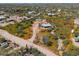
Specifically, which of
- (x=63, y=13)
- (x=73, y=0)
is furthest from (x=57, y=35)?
(x=73, y=0)

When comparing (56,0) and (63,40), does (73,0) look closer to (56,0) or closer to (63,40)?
(56,0)

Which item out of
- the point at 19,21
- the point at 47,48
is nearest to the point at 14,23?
the point at 19,21

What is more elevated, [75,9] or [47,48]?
[75,9]

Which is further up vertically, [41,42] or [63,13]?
[63,13]

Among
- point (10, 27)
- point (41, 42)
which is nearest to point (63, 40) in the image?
point (41, 42)

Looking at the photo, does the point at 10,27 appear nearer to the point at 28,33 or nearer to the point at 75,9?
the point at 28,33

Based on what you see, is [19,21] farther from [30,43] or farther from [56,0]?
[56,0]

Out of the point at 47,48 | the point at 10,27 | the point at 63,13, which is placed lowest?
the point at 47,48
